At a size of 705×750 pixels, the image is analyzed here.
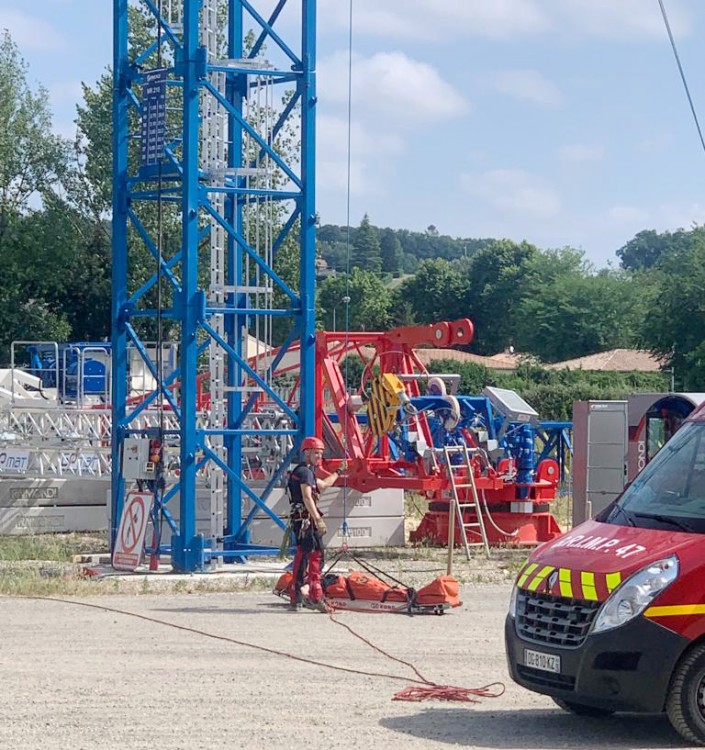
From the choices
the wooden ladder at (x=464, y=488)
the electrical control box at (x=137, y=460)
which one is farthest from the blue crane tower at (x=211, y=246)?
the wooden ladder at (x=464, y=488)

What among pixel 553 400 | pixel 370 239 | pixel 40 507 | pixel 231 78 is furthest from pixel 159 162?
pixel 370 239

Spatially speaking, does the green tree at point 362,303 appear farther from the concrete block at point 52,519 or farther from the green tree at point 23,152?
the concrete block at point 52,519

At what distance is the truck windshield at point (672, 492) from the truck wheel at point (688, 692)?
0.84m

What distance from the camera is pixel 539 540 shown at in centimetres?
2438

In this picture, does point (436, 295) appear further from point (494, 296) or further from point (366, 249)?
point (366, 249)

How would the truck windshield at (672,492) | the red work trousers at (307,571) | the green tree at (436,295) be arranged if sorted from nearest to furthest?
the truck windshield at (672,492)
the red work trousers at (307,571)
the green tree at (436,295)

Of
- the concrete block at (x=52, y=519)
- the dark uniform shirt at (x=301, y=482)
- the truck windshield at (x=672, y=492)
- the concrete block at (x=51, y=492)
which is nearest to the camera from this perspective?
the truck windshield at (x=672, y=492)

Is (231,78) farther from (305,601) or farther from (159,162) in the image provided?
(305,601)

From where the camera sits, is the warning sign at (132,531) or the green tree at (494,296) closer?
the warning sign at (132,531)

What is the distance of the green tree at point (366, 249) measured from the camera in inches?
6983

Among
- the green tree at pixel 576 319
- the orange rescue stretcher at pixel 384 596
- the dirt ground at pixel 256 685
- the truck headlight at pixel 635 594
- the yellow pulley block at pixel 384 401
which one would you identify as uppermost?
the green tree at pixel 576 319

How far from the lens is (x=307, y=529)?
51.8 feet

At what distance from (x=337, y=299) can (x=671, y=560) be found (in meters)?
90.6

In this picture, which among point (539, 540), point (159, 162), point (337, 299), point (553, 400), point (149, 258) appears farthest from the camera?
point (337, 299)
